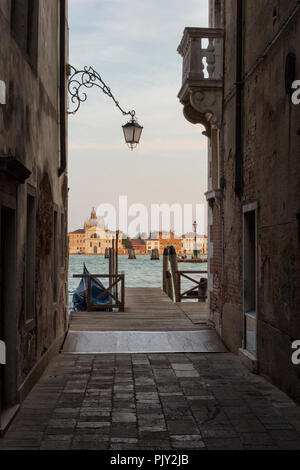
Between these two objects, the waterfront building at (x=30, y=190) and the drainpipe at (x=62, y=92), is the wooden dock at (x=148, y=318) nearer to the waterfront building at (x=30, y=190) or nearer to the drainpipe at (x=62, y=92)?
the waterfront building at (x=30, y=190)

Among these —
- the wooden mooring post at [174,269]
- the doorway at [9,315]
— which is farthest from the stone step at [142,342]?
the wooden mooring post at [174,269]

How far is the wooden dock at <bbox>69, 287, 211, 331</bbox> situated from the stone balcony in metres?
3.99

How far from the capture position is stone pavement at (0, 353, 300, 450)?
516 centimetres

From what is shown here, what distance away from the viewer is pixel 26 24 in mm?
7113

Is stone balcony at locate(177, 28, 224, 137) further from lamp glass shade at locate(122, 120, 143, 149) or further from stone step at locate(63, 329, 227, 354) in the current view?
stone step at locate(63, 329, 227, 354)

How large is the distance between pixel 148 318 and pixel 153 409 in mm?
7067

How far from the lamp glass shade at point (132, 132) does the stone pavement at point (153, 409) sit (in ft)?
14.6

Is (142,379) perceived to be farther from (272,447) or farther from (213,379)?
(272,447)

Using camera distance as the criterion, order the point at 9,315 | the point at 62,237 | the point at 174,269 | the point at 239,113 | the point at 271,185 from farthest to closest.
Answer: the point at 174,269 < the point at 62,237 < the point at 239,113 < the point at 271,185 < the point at 9,315

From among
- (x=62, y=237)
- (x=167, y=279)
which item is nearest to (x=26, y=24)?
(x=62, y=237)

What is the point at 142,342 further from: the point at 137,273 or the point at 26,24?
the point at 137,273

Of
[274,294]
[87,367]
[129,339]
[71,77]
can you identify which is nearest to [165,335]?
[129,339]

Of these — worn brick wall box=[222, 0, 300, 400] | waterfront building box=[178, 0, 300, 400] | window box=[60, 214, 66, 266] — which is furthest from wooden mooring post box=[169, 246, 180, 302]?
worn brick wall box=[222, 0, 300, 400]

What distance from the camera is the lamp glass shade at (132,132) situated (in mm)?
11289
